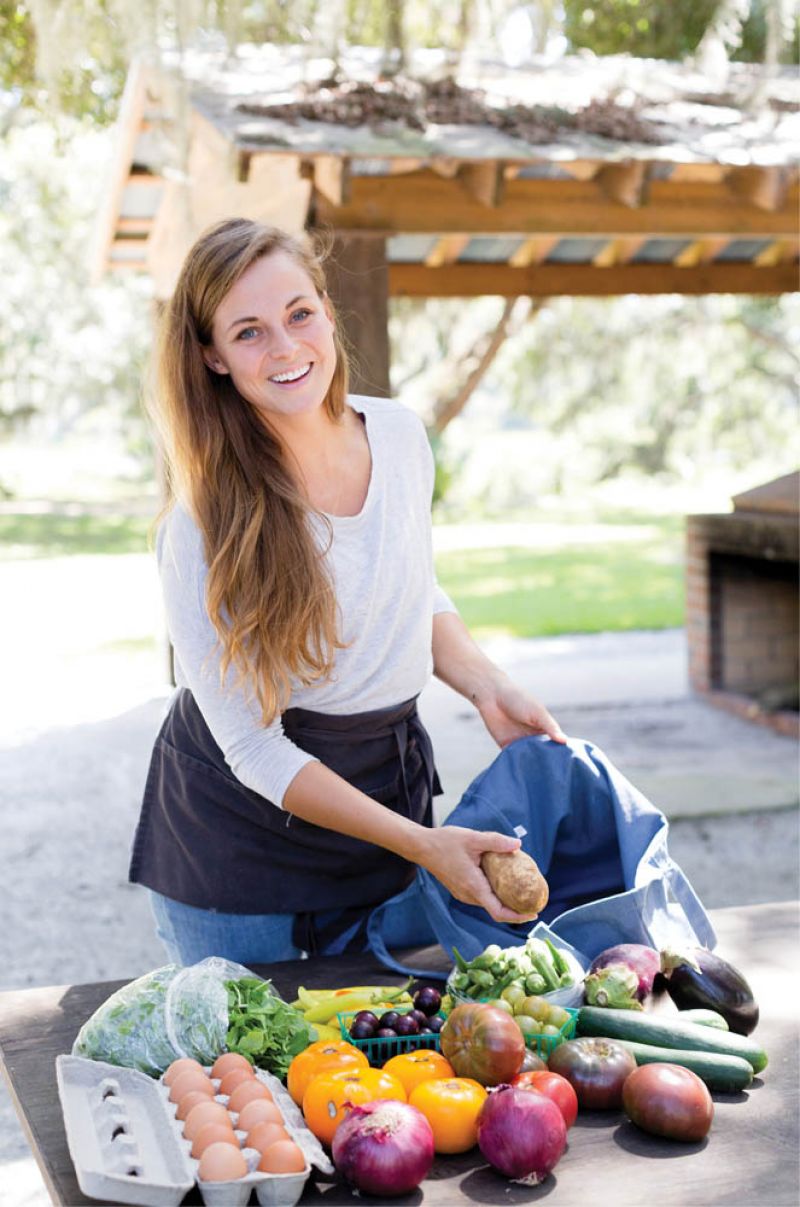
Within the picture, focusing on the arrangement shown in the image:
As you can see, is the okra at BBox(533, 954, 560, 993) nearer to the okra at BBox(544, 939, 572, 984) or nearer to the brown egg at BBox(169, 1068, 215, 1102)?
the okra at BBox(544, 939, 572, 984)

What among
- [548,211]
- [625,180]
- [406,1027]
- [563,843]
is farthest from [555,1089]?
[548,211]

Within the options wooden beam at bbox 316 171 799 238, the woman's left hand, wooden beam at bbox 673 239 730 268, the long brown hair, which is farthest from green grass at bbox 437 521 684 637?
the long brown hair

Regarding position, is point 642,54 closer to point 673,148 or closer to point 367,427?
point 673,148

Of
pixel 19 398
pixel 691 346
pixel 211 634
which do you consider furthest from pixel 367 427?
pixel 19 398

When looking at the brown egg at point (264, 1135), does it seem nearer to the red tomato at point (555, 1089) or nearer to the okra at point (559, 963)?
the red tomato at point (555, 1089)

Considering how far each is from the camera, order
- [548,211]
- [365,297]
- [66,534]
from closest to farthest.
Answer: [365,297], [548,211], [66,534]

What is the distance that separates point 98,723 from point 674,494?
64.5 ft

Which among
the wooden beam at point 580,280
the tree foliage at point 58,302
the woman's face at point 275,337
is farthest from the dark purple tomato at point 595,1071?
the tree foliage at point 58,302

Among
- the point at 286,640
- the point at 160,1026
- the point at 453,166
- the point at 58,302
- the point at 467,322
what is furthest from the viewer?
the point at 58,302

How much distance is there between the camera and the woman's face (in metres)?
2.33

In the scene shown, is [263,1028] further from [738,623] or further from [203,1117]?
[738,623]

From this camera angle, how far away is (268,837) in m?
2.52

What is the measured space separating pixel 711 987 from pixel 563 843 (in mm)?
433

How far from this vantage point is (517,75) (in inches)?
278
